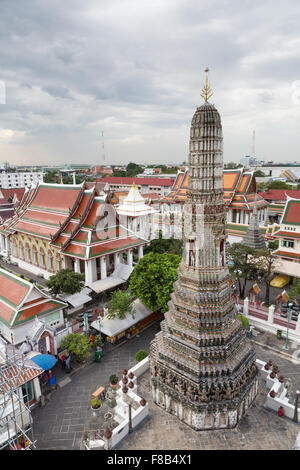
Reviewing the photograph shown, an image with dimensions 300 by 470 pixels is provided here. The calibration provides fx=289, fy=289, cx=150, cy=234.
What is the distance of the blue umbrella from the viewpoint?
1644 cm

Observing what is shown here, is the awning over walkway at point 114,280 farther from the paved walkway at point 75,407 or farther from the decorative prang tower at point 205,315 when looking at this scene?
the decorative prang tower at point 205,315

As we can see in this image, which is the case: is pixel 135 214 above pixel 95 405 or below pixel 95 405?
above

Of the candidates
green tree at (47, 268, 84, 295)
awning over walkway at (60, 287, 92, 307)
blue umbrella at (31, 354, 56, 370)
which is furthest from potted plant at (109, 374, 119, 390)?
green tree at (47, 268, 84, 295)

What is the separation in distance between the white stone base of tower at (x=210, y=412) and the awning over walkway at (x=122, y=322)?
22.6ft

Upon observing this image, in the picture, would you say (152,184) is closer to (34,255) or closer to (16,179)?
(34,255)

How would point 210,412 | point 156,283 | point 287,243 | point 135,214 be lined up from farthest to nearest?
1. point 135,214
2. point 287,243
3. point 156,283
4. point 210,412

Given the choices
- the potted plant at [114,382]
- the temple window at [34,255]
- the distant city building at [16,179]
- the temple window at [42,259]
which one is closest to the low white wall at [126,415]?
the potted plant at [114,382]

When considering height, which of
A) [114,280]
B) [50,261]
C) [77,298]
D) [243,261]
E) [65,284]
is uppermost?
[243,261]

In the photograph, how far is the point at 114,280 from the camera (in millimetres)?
28906

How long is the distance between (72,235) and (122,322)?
11.5 meters

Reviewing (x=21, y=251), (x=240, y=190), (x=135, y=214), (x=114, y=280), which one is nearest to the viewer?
(x=114, y=280)

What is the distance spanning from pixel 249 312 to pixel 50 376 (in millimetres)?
15965

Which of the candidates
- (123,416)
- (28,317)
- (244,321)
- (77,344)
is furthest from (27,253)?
(244,321)
